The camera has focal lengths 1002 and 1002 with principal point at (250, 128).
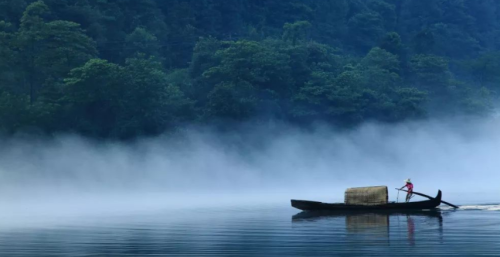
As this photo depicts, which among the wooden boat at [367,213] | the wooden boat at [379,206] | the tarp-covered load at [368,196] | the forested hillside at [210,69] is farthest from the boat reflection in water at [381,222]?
the forested hillside at [210,69]

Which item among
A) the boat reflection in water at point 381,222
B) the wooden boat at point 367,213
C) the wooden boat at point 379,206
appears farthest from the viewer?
the wooden boat at point 379,206

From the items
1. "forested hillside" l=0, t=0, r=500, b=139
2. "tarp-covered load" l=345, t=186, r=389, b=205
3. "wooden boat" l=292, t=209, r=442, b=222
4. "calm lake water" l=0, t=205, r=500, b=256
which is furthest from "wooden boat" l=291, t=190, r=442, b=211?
"forested hillside" l=0, t=0, r=500, b=139

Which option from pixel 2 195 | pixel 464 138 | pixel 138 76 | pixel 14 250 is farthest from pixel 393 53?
pixel 14 250

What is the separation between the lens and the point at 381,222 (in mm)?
34094

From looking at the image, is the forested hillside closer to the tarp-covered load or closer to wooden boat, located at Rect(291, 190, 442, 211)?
wooden boat, located at Rect(291, 190, 442, 211)

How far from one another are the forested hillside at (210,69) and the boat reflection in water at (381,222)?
105 feet

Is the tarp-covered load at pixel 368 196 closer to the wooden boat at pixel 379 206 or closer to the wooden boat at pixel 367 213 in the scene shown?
the wooden boat at pixel 379 206

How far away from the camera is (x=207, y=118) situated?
249ft

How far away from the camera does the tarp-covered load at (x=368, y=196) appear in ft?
125

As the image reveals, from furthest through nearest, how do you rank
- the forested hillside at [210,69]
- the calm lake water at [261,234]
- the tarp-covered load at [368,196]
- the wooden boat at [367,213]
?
the forested hillside at [210,69]
the tarp-covered load at [368,196]
the wooden boat at [367,213]
the calm lake water at [261,234]

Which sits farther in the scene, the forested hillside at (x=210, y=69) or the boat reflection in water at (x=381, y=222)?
the forested hillside at (x=210, y=69)

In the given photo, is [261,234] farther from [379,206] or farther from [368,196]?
[368,196]

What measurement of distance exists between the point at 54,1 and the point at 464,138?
40.8 metres

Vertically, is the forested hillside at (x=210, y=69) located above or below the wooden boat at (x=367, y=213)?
above
